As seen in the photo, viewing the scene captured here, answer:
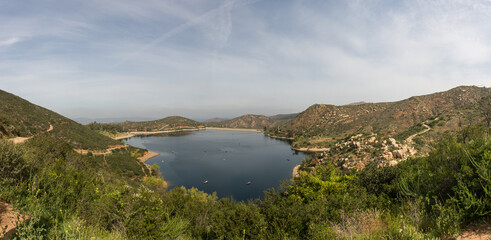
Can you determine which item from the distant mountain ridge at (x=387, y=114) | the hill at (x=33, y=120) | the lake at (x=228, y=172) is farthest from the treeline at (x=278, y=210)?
the distant mountain ridge at (x=387, y=114)

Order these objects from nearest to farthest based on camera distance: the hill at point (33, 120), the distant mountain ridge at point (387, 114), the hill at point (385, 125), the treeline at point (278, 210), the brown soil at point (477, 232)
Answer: the brown soil at point (477, 232) → the treeline at point (278, 210) → the hill at point (385, 125) → the hill at point (33, 120) → the distant mountain ridge at point (387, 114)

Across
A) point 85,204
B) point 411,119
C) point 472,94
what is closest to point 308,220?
point 85,204

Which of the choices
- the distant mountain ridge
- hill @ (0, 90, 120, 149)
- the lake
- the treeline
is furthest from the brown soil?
the distant mountain ridge

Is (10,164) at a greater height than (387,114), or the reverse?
(387,114)

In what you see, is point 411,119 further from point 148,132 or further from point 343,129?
point 148,132

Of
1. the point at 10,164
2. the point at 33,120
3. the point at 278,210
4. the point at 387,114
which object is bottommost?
the point at 278,210

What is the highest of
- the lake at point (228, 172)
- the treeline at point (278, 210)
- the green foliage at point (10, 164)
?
the green foliage at point (10, 164)

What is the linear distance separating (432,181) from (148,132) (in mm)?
216802

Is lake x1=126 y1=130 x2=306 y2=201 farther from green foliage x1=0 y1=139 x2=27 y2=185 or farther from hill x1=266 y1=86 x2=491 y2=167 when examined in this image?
green foliage x1=0 y1=139 x2=27 y2=185

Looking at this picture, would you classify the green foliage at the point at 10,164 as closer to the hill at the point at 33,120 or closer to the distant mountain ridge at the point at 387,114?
the hill at the point at 33,120

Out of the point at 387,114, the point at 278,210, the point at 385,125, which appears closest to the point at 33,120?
the point at 278,210

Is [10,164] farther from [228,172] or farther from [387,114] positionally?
[387,114]

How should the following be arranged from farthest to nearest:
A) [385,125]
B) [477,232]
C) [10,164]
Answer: [385,125]
[10,164]
[477,232]

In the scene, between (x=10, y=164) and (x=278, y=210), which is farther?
(x=278, y=210)
